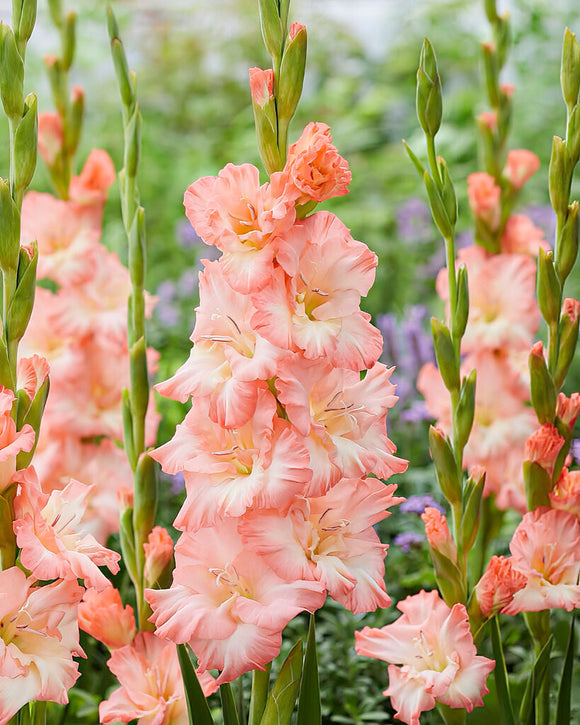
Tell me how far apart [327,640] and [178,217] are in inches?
82.6

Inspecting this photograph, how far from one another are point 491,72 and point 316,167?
690mm

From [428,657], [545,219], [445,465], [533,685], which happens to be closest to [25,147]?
[445,465]

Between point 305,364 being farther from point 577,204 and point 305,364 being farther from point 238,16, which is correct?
point 238,16

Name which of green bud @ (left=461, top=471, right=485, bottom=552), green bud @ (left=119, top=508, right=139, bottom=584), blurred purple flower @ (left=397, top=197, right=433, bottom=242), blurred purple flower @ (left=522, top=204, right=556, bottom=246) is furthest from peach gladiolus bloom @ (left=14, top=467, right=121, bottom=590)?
blurred purple flower @ (left=397, top=197, right=433, bottom=242)

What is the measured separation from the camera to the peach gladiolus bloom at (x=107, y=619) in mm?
846

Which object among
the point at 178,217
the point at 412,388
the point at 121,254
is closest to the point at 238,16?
the point at 178,217

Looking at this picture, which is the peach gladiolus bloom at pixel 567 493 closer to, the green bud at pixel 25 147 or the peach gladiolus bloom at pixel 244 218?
the peach gladiolus bloom at pixel 244 218

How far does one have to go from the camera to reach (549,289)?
3.04 feet

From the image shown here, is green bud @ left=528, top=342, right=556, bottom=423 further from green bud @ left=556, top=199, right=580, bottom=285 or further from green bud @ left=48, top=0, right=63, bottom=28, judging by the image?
green bud @ left=48, top=0, right=63, bottom=28

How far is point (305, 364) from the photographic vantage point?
27.8 inches

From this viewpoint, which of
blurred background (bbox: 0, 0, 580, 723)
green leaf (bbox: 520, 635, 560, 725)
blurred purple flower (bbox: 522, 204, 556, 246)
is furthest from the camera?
blurred purple flower (bbox: 522, 204, 556, 246)

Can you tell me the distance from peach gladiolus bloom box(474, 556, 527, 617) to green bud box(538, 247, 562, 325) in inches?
10.8

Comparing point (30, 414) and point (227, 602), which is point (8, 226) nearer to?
point (30, 414)

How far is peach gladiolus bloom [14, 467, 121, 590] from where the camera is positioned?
70 cm
